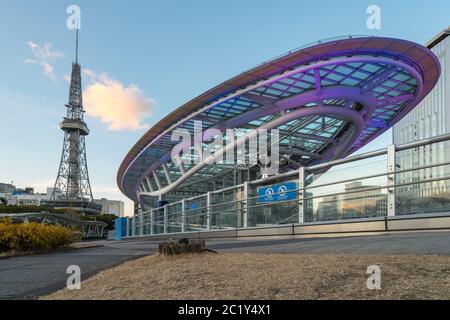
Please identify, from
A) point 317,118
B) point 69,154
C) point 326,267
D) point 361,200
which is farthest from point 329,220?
point 69,154

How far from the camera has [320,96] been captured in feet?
97.1

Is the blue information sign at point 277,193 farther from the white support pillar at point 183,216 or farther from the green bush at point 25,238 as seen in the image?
the green bush at point 25,238

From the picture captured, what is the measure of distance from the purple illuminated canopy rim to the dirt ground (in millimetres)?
21850

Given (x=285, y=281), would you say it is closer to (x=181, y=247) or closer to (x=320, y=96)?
(x=181, y=247)

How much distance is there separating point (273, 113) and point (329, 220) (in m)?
23.8

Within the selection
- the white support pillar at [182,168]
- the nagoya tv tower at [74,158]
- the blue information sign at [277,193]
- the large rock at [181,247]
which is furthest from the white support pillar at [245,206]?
the nagoya tv tower at [74,158]

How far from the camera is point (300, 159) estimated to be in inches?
1786

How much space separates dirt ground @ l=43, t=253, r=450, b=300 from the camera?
118 inches

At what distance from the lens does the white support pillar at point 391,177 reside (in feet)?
25.3

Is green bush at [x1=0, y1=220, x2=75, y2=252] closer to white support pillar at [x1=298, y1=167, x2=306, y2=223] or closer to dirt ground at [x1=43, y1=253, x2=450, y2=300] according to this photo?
dirt ground at [x1=43, y1=253, x2=450, y2=300]

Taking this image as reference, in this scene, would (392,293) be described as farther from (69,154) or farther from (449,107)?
(69,154)

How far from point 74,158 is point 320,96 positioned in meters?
108

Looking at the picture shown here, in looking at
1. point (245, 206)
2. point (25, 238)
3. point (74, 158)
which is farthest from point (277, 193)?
point (74, 158)

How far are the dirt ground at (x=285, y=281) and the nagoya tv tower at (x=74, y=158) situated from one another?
11940 cm
